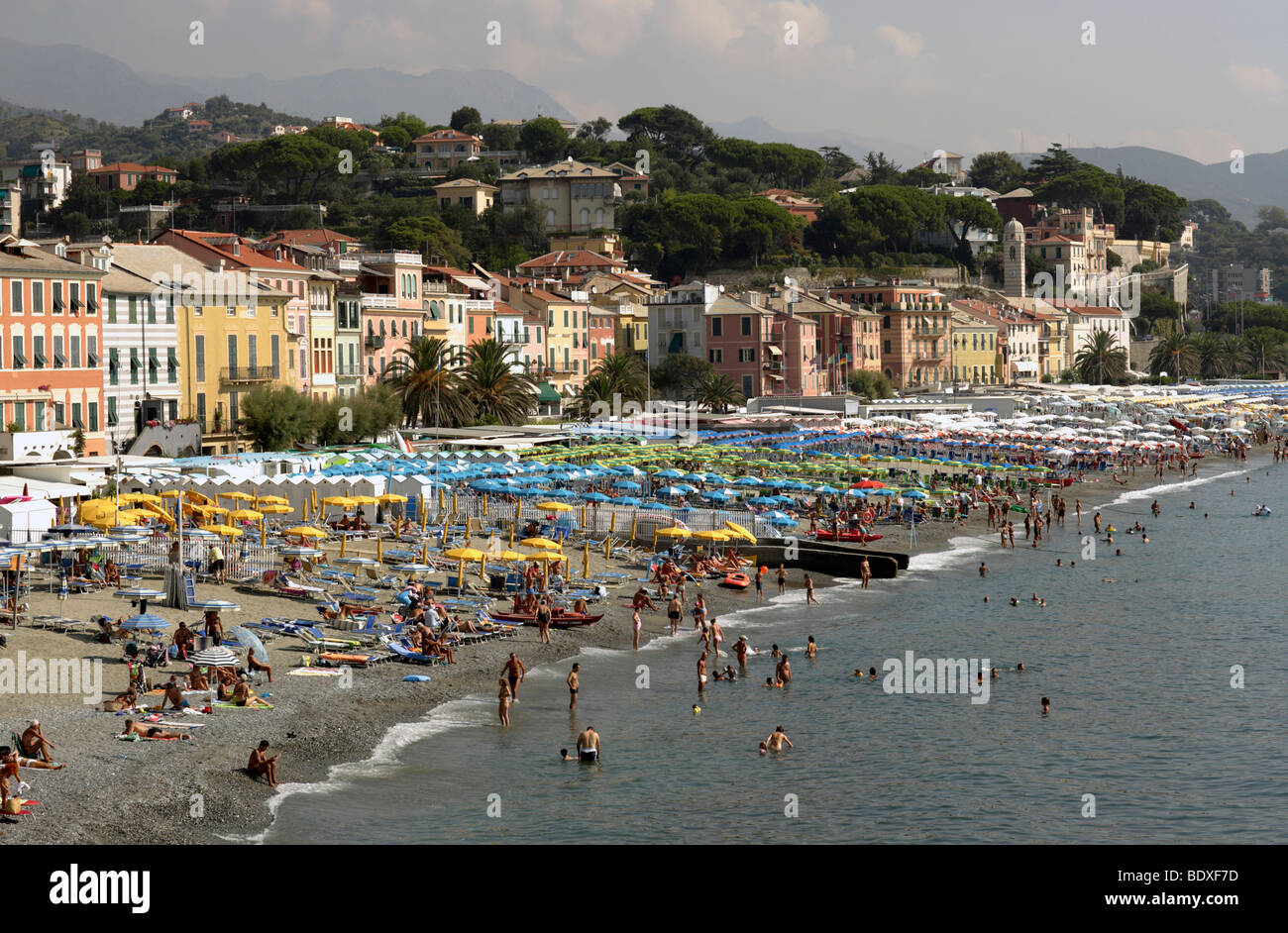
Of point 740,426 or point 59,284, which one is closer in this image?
point 59,284

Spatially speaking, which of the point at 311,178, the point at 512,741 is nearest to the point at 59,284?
the point at 512,741

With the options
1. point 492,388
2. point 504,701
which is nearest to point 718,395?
point 492,388

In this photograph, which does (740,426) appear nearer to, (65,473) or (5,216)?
(65,473)

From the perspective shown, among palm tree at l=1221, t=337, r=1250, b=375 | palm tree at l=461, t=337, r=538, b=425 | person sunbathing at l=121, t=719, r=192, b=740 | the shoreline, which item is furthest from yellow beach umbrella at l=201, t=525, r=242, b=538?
palm tree at l=1221, t=337, r=1250, b=375

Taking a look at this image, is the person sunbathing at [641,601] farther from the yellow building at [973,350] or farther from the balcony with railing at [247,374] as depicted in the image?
the yellow building at [973,350]

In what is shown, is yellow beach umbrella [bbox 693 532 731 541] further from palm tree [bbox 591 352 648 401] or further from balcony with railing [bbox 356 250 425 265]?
palm tree [bbox 591 352 648 401]
